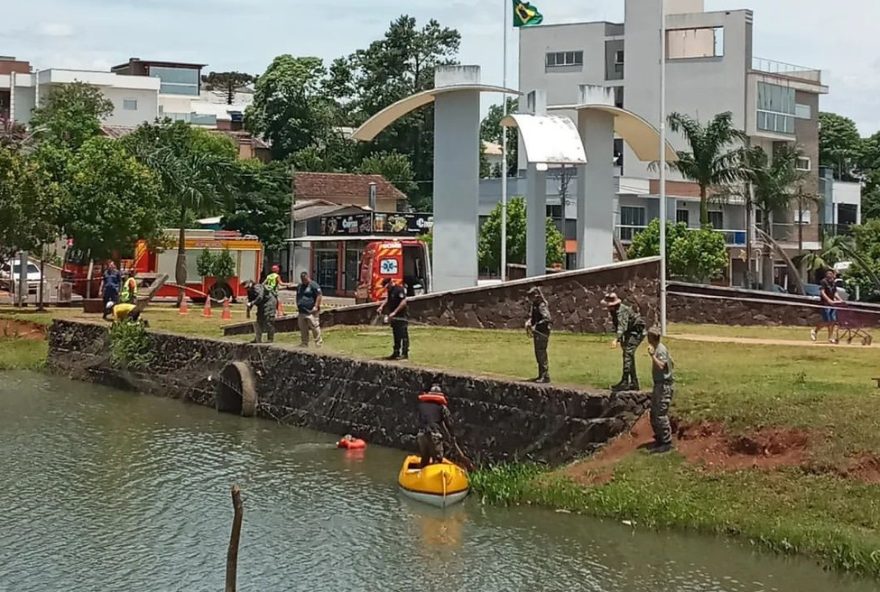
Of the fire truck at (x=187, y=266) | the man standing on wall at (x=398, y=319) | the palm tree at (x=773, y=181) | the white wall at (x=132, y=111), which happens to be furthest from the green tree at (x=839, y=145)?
the man standing on wall at (x=398, y=319)

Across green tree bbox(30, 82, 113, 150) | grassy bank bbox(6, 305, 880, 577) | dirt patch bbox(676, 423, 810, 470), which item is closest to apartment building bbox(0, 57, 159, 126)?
green tree bbox(30, 82, 113, 150)

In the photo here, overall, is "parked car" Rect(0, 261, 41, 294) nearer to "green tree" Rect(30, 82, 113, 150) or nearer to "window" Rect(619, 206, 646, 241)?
"green tree" Rect(30, 82, 113, 150)

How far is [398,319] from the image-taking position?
2462 centimetres

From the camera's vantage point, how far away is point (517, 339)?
95.8 ft

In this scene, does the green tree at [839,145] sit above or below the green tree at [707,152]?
above

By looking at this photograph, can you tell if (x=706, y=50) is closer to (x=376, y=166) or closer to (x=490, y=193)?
(x=490, y=193)

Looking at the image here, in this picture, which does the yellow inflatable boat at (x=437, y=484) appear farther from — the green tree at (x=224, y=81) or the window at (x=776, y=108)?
the green tree at (x=224, y=81)

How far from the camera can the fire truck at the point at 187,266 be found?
4788 cm

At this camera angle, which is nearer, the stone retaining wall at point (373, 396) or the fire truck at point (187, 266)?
the stone retaining wall at point (373, 396)

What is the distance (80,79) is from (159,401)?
204 ft

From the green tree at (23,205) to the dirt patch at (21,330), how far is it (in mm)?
2812

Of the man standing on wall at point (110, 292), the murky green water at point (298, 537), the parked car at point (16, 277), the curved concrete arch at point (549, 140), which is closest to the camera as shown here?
the murky green water at point (298, 537)

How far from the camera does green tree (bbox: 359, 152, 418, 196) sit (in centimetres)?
7950

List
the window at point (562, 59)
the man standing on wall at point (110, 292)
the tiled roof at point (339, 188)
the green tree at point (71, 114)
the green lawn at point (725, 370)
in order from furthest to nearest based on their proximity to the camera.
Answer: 1. the window at point (562, 59)
2. the tiled roof at point (339, 188)
3. the green tree at point (71, 114)
4. the man standing on wall at point (110, 292)
5. the green lawn at point (725, 370)
